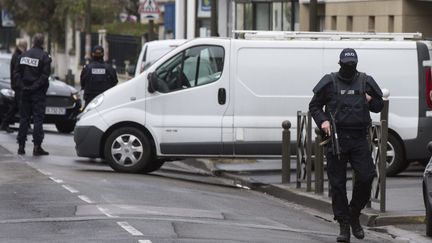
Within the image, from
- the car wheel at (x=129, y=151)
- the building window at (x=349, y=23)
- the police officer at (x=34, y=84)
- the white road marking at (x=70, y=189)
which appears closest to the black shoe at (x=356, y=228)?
the white road marking at (x=70, y=189)

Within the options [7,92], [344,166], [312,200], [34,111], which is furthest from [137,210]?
[7,92]

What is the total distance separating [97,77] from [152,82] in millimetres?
3383

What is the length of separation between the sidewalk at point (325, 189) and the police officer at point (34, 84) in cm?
276

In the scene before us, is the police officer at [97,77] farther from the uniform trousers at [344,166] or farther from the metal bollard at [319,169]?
the uniform trousers at [344,166]

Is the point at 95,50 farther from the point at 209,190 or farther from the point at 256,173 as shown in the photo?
the point at 209,190

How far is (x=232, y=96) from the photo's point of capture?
16.5 m

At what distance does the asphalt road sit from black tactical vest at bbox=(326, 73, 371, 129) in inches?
45.3

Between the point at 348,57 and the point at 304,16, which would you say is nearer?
the point at 348,57

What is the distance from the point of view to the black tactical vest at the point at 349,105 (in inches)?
435

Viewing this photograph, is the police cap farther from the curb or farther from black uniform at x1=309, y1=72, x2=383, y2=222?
the curb

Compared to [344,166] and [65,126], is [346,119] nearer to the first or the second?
[344,166]

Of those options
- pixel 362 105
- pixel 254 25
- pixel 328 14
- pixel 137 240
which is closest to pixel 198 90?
pixel 362 105

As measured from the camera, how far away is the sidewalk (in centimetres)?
1261

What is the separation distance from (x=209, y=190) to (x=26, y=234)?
16.6ft
